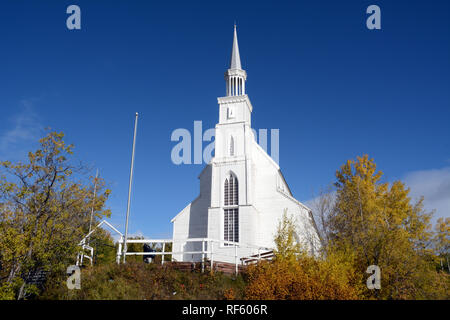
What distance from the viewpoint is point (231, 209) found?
106 feet

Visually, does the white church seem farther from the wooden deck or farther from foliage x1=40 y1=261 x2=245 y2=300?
foliage x1=40 y1=261 x2=245 y2=300

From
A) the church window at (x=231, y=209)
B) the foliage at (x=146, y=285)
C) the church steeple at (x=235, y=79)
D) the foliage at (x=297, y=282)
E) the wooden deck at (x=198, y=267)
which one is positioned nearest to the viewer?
the foliage at (x=146, y=285)

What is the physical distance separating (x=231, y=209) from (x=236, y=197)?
1189 mm

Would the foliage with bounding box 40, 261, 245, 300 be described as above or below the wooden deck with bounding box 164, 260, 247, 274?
below

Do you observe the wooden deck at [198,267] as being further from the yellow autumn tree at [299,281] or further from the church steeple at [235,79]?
the church steeple at [235,79]

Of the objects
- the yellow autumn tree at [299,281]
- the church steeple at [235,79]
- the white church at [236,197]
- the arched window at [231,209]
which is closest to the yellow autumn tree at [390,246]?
the yellow autumn tree at [299,281]

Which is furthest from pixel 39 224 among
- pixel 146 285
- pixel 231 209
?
pixel 231 209

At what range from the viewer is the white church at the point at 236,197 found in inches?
1228

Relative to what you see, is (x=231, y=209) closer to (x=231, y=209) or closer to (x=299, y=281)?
(x=231, y=209)

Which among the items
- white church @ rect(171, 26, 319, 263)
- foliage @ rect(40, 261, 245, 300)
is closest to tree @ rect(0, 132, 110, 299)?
foliage @ rect(40, 261, 245, 300)

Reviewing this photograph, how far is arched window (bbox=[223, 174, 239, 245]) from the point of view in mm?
31417

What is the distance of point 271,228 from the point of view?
108 feet
